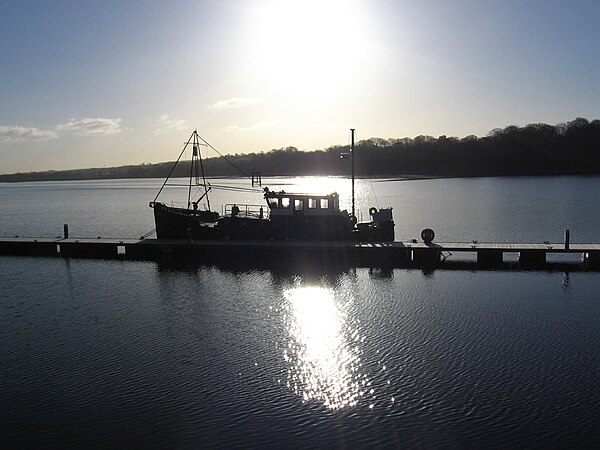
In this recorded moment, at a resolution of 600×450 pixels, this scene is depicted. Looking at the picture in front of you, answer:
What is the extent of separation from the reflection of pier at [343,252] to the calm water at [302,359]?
1864mm

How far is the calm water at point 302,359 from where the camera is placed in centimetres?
1023

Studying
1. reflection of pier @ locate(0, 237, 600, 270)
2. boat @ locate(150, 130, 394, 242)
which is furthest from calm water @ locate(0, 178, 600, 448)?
boat @ locate(150, 130, 394, 242)

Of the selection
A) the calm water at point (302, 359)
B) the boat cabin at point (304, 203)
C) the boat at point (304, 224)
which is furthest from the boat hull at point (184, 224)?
the calm water at point (302, 359)

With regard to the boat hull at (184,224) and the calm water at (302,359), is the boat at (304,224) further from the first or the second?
the calm water at (302,359)

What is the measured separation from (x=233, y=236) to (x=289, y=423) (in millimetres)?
20060

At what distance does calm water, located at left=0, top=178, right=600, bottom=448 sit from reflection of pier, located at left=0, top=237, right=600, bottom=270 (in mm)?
1864

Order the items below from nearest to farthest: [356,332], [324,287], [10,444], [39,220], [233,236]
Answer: [10,444], [356,332], [324,287], [233,236], [39,220]

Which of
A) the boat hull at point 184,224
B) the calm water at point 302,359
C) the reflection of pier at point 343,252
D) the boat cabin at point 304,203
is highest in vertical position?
the boat cabin at point 304,203

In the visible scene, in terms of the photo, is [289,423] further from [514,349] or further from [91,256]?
[91,256]

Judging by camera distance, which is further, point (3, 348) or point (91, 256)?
point (91, 256)

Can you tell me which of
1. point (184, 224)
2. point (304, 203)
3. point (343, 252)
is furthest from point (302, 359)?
point (184, 224)

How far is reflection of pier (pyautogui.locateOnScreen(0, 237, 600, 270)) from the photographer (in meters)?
25.5

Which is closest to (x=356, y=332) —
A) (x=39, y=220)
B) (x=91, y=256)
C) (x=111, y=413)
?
(x=111, y=413)

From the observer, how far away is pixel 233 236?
29906mm
